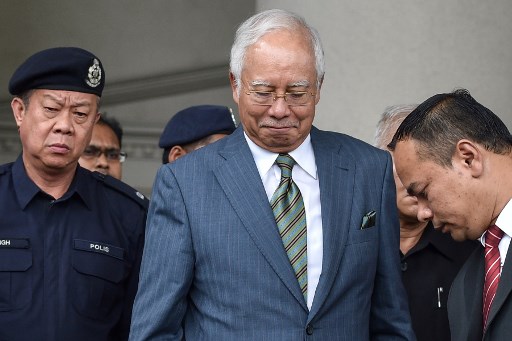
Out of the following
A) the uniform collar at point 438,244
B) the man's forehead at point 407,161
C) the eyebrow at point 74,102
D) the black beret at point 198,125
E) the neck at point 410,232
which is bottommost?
the uniform collar at point 438,244

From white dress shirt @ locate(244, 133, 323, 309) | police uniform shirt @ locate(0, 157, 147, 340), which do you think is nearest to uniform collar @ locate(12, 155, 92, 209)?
police uniform shirt @ locate(0, 157, 147, 340)

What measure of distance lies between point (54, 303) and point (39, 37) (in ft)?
14.9

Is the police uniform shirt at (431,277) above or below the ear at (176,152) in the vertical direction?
below

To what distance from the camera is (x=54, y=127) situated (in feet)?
13.8

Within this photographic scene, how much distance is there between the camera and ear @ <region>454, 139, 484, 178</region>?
140 inches

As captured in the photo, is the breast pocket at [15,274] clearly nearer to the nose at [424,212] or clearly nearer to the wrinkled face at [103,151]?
the nose at [424,212]

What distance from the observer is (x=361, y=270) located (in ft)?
11.8

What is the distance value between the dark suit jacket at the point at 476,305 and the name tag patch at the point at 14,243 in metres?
1.40

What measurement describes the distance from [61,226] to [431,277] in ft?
4.35

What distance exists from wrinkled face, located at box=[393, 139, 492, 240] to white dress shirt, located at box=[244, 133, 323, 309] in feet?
0.91

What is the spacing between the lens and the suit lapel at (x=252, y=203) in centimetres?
353

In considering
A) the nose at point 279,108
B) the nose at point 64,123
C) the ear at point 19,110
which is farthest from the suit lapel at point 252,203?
the ear at point 19,110

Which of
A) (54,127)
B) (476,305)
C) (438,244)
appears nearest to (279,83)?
(476,305)

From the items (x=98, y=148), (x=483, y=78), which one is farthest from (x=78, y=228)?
(x=483, y=78)
